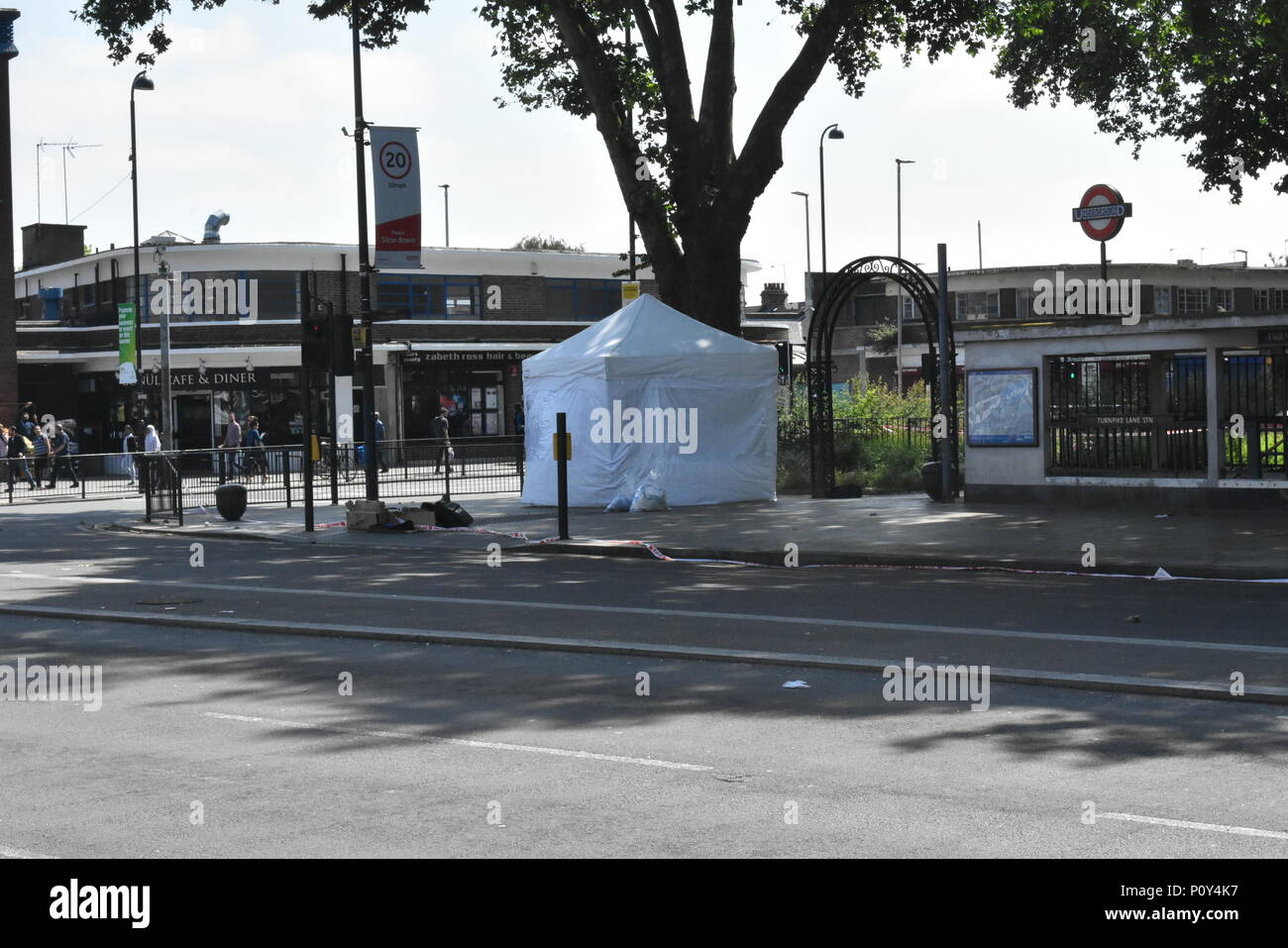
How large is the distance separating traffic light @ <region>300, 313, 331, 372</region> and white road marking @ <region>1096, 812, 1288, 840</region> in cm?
1837

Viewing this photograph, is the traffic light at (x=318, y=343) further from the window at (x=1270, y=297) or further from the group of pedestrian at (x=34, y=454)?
the window at (x=1270, y=297)

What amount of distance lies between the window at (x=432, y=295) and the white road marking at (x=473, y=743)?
4880 centimetres

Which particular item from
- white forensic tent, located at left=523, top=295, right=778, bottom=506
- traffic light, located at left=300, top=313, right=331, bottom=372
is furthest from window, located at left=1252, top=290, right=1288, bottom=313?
traffic light, located at left=300, top=313, right=331, bottom=372

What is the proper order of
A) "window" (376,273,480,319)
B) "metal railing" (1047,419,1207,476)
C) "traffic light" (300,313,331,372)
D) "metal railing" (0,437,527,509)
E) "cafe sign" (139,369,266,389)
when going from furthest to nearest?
1. "window" (376,273,480,319)
2. "cafe sign" (139,369,266,389)
3. "metal railing" (0,437,527,509)
4. "traffic light" (300,313,331,372)
5. "metal railing" (1047,419,1207,476)

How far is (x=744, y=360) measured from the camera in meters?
27.3

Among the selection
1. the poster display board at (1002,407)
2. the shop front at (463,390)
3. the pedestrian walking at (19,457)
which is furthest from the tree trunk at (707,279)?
the shop front at (463,390)

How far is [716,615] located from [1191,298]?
69.4 metres

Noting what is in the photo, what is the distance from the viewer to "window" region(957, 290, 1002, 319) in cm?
7444

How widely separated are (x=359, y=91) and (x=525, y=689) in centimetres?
1942

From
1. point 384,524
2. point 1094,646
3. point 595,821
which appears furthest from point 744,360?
point 595,821

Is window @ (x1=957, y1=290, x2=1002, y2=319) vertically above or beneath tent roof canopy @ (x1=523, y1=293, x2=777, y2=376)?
above

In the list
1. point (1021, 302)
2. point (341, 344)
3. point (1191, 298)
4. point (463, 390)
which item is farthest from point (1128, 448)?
point (1191, 298)

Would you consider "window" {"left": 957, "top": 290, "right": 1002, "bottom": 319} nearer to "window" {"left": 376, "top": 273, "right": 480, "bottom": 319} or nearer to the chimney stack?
the chimney stack
